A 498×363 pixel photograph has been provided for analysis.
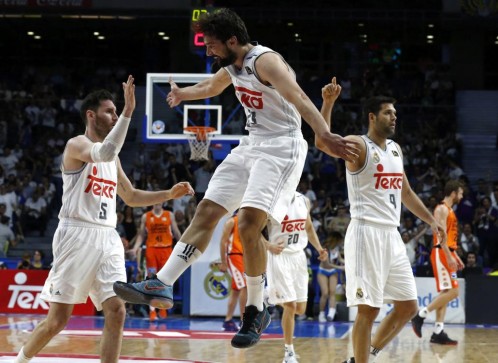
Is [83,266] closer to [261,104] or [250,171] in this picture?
[250,171]

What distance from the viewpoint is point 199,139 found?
14.3 m

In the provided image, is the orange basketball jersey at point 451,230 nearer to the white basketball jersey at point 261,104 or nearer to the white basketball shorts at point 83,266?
the white basketball shorts at point 83,266

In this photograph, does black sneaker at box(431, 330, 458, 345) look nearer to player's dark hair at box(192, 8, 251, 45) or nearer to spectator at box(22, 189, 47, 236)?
player's dark hair at box(192, 8, 251, 45)

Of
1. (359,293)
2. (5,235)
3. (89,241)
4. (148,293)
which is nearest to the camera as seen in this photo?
(148,293)

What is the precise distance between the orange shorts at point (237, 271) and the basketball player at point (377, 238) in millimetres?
5067

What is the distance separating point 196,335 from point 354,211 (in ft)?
17.2

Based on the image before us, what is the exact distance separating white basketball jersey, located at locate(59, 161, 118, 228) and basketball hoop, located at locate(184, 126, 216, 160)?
6813mm

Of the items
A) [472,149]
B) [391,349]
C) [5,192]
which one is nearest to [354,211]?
[391,349]

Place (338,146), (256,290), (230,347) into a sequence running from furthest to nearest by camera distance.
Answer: (230,347)
(256,290)
(338,146)

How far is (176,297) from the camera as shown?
53.5 ft

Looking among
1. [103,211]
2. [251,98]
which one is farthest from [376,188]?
[103,211]

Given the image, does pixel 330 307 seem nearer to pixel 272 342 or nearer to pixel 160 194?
pixel 272 342

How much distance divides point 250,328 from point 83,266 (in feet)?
6.11

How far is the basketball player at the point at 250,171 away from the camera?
576 centimetres
